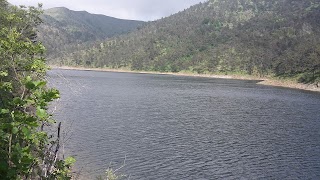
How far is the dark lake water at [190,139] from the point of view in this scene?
38.3 meters

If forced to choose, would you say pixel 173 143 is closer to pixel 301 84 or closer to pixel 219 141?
pixel 219 141

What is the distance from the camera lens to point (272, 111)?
282ft

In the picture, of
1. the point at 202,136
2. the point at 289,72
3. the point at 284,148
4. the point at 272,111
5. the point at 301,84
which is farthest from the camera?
the point at 289,72

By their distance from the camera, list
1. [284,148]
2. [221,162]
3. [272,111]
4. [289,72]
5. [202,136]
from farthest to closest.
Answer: [289,72] → [272,111] → [202,136] → [284,148] → [221,162]

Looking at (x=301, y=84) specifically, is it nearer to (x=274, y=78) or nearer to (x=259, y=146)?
(x=274, y=78)

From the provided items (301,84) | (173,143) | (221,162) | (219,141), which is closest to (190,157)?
(221,162)

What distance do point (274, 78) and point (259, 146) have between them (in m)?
153

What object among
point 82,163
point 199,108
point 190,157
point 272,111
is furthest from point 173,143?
point 272,111

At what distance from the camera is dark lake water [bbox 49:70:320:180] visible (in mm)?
38281

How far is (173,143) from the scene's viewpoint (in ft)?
165

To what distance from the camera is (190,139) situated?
175 feet

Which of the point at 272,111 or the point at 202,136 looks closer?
the point at 202,136

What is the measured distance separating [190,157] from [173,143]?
7.20 meters

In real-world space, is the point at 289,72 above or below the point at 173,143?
above
